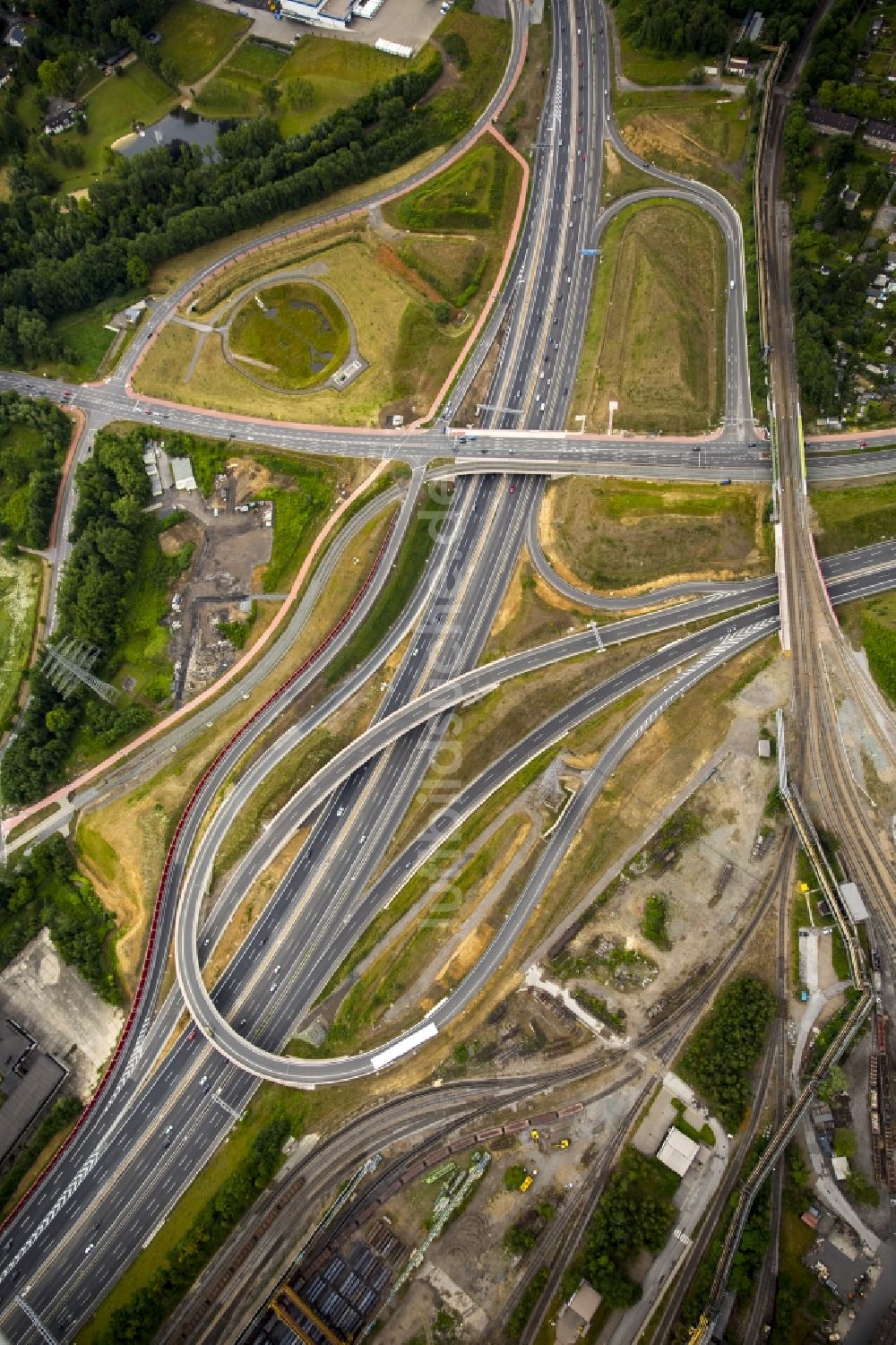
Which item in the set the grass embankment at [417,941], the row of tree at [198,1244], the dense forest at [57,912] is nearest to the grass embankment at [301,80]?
the dense forest at [57,912]

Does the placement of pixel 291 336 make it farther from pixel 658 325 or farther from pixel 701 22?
pixel 701 22

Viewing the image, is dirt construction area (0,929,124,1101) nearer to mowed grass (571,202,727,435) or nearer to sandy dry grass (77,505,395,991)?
sandy dry grass (77,505,395,991)

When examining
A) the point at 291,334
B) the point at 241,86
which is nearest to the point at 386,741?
the point at 291,334

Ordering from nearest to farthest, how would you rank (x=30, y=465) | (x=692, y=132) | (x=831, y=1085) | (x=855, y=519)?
(x=831, y=1085)
(x=855, y=519)
(x=30, y=465)
(x=692, y=132)

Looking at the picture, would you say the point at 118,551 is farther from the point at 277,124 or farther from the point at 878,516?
the point at 878,516

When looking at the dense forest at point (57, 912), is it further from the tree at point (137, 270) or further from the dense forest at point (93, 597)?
the tree at point (137, 270)

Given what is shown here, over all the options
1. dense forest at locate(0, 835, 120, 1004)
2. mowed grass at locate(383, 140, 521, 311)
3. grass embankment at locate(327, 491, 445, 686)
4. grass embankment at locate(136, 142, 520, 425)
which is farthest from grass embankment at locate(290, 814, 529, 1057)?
mowed grass at locate(383, 140, 521, 311)

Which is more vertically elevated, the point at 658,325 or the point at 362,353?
the point at 658,325

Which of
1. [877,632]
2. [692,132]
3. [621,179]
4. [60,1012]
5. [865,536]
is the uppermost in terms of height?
[692,132]
